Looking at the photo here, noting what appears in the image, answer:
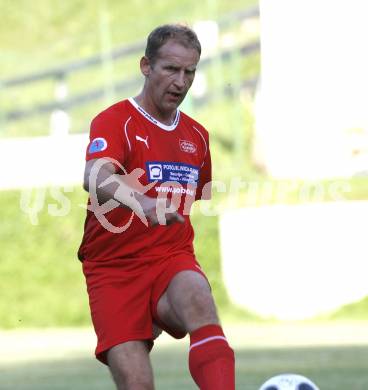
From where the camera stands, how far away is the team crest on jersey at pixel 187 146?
5922 millimetres

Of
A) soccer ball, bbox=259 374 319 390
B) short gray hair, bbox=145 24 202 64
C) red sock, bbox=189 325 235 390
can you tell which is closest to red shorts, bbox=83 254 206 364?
red sock, bbox=189 325 235 390

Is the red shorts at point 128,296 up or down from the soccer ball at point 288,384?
up

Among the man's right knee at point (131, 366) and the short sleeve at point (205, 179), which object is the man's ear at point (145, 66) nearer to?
the short sleeve at point (205, 179)

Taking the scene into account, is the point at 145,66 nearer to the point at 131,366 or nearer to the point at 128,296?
the point at 128,296

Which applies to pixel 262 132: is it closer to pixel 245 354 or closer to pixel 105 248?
pixel 245 354

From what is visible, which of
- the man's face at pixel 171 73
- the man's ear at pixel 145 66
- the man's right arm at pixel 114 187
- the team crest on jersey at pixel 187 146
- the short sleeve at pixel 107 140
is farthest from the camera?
the team crest on jersey at pixel 187 146

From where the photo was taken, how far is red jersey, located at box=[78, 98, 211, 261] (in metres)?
5.64

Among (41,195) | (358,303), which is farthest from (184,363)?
Result: (41,195)

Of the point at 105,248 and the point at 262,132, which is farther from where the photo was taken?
the point at 262,132

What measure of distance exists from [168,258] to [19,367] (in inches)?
222

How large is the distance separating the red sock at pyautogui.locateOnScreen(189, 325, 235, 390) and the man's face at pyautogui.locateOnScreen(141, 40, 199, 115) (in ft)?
3.35

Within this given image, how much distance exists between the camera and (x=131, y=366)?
214 inches

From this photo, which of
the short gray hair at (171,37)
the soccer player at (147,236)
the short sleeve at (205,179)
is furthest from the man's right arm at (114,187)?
the short sleeve at (205,179)

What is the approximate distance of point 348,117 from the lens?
17047mm
